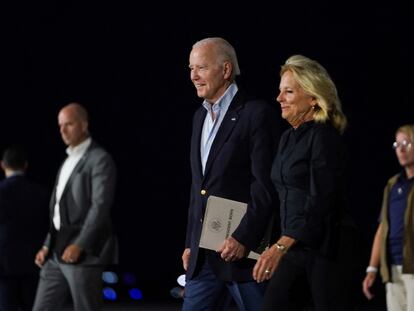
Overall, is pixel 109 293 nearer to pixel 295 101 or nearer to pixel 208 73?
pixel 208 73

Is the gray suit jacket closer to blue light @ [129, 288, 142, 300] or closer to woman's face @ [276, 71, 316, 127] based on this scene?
woman's face @ [276, 71, 316, 127]

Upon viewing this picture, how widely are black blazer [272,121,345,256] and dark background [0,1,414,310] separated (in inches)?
311

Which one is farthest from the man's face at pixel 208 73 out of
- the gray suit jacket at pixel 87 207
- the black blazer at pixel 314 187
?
the gray suit jacket at pixel 87 207

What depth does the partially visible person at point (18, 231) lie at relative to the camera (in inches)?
316

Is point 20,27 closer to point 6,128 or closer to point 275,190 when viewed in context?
point 6,128

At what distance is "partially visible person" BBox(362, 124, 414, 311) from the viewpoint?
657 centimetres

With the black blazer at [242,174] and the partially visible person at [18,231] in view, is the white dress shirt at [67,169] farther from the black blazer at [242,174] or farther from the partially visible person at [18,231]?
the black blazer at [242,174]

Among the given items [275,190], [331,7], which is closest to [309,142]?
[275,190]

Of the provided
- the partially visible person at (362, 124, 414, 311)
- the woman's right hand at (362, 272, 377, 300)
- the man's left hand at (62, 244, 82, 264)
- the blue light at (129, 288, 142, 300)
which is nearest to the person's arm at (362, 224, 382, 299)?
the woman's right hand at (362, 272, 377, 300)

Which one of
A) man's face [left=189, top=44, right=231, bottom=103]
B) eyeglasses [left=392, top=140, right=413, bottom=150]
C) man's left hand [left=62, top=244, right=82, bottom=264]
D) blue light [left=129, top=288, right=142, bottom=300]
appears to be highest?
man's face [left=189, top=44, right=231, bottom=103]

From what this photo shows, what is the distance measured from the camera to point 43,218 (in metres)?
8.27

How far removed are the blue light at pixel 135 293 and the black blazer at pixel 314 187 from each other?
28.0 feet

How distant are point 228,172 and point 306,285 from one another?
778 millimetres

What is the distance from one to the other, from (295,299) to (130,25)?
8.70 meters
